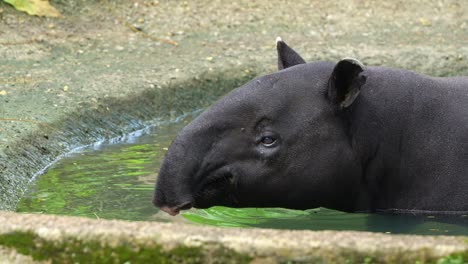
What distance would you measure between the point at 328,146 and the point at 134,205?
1.49m

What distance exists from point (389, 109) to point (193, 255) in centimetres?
242

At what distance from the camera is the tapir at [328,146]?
580 centimetres

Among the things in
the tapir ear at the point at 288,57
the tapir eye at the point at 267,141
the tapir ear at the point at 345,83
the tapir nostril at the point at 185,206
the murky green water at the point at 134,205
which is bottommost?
the murky green water at the point at 134,205

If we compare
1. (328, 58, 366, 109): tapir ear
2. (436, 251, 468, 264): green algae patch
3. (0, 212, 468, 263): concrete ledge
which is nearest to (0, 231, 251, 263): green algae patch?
(0, 212, 468, 263): concrete ledge

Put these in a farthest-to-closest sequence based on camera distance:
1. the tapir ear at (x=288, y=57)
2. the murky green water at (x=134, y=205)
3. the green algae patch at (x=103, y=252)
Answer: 1. the tapir ear at (x=288, y=57)
2. the murky green water at (x=134, y=205)
3. the green algae patch at (x=103, y=252)

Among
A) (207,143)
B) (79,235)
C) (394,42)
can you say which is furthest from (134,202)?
(394,42)

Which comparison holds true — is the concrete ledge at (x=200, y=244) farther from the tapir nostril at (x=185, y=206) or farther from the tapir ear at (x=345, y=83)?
the tapir ear at (x=345, y=83)

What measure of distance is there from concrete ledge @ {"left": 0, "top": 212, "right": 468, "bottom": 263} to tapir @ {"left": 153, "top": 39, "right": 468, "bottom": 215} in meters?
1.51

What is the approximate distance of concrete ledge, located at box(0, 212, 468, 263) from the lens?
3980 millimetres

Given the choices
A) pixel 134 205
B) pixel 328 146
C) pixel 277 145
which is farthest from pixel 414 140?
pixel 134 205

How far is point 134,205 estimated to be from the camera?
6.81 meters

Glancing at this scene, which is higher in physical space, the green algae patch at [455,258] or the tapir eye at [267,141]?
the tapir eye at [267,141]

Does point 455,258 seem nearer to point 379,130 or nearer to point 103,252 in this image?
point 103,252

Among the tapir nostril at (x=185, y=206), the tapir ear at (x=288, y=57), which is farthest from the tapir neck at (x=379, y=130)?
the tapir nostril at (x=185, y=206)
